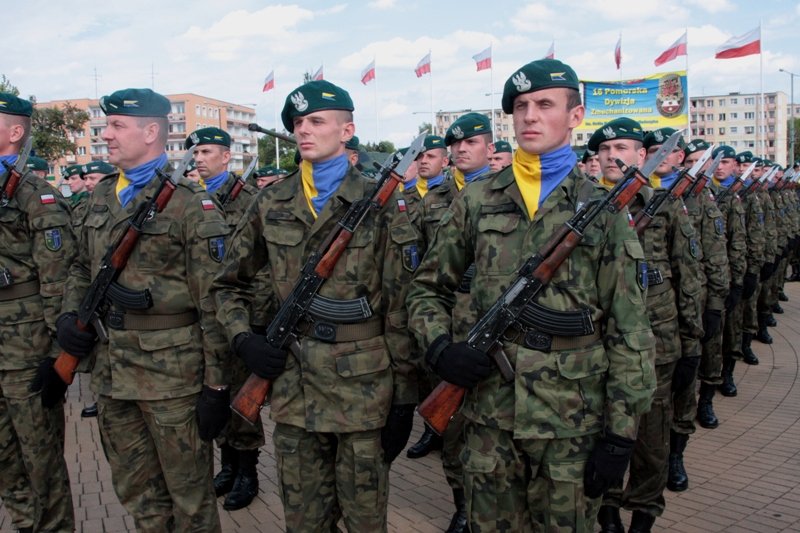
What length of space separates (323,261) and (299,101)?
765mm

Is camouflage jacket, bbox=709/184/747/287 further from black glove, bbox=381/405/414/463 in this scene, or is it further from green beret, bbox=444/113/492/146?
black glove, bbox=381/405/414/463

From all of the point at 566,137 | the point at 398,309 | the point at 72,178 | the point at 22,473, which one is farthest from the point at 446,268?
the point at 72,178

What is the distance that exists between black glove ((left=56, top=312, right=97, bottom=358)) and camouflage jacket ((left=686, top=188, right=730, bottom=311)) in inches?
165

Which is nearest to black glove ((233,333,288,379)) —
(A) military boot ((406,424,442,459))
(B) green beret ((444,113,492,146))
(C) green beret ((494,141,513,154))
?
(A) military boot ((406,424,442,459))

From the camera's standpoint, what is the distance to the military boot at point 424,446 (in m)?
5.61

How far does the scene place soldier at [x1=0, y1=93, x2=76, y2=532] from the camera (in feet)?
12.9

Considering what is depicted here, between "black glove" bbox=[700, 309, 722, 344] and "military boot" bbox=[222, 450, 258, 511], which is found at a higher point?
"black glove" bbox=[700, 309, 722, 344]

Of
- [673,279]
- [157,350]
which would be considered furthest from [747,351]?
[157,350]

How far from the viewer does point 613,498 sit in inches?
159

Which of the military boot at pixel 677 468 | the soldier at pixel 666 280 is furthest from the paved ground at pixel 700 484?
the soldier at pixel 666 280

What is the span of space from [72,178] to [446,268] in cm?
1078

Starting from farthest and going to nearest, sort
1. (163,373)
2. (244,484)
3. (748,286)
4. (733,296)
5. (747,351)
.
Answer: (747,351) < (748,286) < (733,296) < (244,484) < (163,373)

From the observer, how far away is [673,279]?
14.5ft

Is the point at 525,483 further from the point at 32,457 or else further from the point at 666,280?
the point at 32,457
